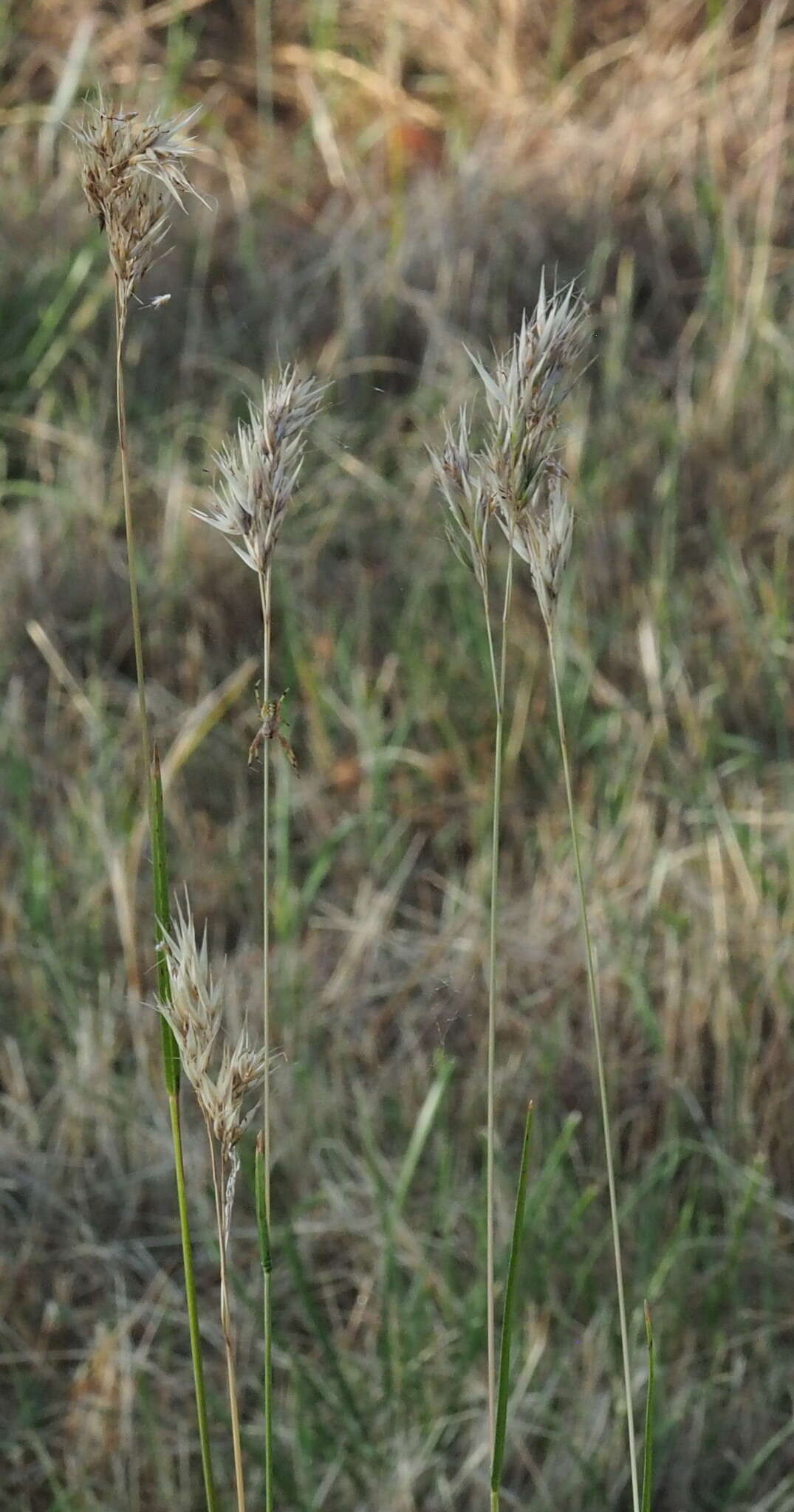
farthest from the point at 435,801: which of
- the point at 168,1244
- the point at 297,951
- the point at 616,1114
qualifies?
the point at 168,1244

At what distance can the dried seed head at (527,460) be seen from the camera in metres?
0.55

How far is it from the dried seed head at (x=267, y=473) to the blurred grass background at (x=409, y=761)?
10 cm

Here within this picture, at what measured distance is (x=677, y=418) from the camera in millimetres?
2494

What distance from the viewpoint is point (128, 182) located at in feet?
1.85

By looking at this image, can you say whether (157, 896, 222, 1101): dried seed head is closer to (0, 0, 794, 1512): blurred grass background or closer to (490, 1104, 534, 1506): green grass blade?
(490, 1104, 534, 1506): green grass blade

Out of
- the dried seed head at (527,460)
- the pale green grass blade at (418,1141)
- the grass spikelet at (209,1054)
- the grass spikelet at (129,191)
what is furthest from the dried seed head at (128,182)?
the pale green grass blade at (418,1141)

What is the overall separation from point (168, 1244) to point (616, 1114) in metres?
0.43

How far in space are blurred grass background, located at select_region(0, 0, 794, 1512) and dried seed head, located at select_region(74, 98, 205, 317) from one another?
0.13 metres

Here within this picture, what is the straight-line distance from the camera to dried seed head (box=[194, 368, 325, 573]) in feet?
1.86

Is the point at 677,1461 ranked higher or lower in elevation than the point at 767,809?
lower

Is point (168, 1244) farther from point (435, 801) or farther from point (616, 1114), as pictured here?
point (435, 801)

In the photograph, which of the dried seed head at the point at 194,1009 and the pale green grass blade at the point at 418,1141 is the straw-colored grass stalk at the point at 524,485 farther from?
the pale green grass blade at the point at 418,1141

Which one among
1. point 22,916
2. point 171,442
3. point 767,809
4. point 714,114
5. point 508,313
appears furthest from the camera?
point 714,114

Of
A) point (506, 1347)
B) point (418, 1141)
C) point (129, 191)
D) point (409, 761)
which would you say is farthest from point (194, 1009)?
point (409, 761)
